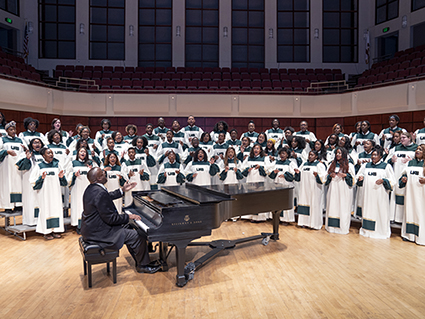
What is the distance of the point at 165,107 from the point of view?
1196 cm

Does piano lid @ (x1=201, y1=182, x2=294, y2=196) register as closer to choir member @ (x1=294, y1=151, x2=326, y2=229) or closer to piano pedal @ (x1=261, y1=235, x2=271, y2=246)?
piano pedal @ (x1=261, y1=235, x2=271, y2=246)

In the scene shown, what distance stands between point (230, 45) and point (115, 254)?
13.8 meters

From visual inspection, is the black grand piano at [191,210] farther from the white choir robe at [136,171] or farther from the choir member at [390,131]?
the choir member at [390,131]

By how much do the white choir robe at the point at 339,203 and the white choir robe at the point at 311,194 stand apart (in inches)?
7.5

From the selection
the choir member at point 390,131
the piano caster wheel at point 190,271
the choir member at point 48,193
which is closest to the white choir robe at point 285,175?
the choir member at point 390,131

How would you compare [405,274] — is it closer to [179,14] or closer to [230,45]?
[230,45]

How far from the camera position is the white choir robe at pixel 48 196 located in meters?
5.29

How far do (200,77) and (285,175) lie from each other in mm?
8517

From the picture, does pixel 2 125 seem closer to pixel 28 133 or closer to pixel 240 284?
pixel 28 133

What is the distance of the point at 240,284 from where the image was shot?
369 centimetres

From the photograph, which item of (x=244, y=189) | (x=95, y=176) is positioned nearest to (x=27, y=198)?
(x=95, y=176)

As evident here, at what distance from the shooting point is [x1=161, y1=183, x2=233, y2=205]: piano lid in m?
3.64

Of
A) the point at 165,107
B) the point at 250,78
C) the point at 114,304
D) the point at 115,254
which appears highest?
the point at 250,78

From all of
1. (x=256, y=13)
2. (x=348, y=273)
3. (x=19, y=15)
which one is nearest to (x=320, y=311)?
(x=348, y=273)
